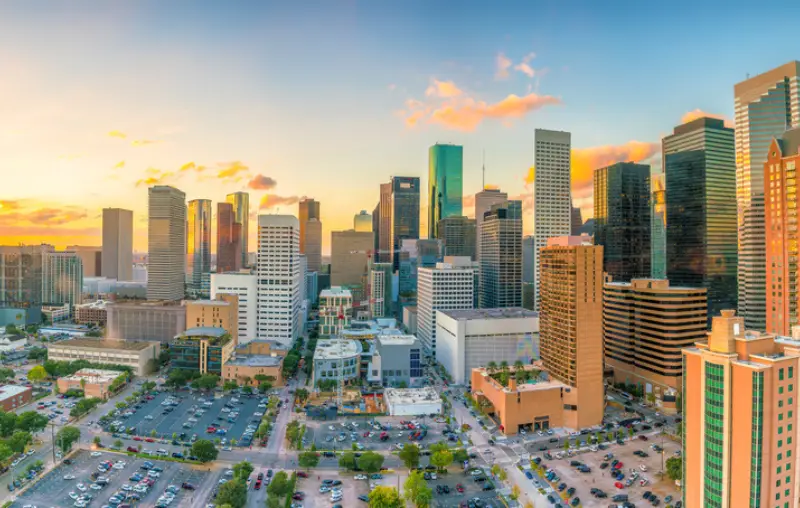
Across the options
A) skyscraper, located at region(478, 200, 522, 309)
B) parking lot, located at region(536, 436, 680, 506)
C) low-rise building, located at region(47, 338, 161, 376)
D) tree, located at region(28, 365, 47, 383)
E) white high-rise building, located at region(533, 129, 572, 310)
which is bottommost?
parking lot, located at region(536, 436, 680, 506)

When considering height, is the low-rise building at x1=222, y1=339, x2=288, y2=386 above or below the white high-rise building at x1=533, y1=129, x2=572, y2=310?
below

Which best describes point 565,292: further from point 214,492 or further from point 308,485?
point 214,492

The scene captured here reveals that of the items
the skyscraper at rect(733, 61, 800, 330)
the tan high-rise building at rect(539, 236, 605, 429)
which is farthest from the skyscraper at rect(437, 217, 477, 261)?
the tan high-rise building at rect(539, 236, 605, 429)

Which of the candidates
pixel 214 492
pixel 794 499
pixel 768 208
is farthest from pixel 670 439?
pixel 214 492

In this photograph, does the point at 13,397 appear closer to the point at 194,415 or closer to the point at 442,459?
the point at 194,415

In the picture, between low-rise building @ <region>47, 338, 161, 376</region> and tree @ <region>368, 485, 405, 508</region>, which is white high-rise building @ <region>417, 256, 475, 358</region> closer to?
low-rise building @ <region>47, 338, 161, 376</region>

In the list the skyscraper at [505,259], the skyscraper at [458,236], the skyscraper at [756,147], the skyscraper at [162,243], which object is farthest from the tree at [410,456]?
the skyscraper at [458,236]
